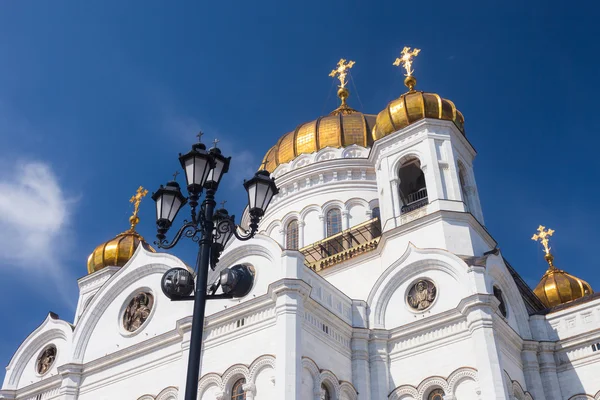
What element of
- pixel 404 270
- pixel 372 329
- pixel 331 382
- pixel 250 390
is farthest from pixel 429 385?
pixel 250 390

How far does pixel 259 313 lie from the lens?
17.5 m

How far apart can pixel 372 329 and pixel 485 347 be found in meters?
3.34

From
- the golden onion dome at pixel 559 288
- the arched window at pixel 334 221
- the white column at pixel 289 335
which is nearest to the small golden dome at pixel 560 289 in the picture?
the golden onion dome at pixel 559 288

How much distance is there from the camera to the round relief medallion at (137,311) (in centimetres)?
2061

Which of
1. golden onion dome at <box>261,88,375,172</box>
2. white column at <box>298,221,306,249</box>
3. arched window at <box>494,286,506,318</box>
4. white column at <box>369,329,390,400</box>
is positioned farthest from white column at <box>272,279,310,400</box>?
golden onion dome at <box>261,88,375,172</box>

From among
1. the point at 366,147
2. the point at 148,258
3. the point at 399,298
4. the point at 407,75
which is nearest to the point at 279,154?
the point at 366,147

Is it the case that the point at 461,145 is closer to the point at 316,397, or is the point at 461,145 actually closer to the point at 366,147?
the point at 366,147

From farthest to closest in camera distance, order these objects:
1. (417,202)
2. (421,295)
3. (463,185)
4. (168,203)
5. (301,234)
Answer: (301,234), (463,185), (417,202), (421,295), (168,203)

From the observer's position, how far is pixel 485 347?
16688mm

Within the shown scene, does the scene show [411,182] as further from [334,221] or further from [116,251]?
[116,251]

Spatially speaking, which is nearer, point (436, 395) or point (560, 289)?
point (436, 395)

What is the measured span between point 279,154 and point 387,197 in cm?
871

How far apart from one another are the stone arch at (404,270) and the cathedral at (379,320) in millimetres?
32

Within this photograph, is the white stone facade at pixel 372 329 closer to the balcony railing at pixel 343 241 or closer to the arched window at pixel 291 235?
the balcony railing at pixel 343 241
